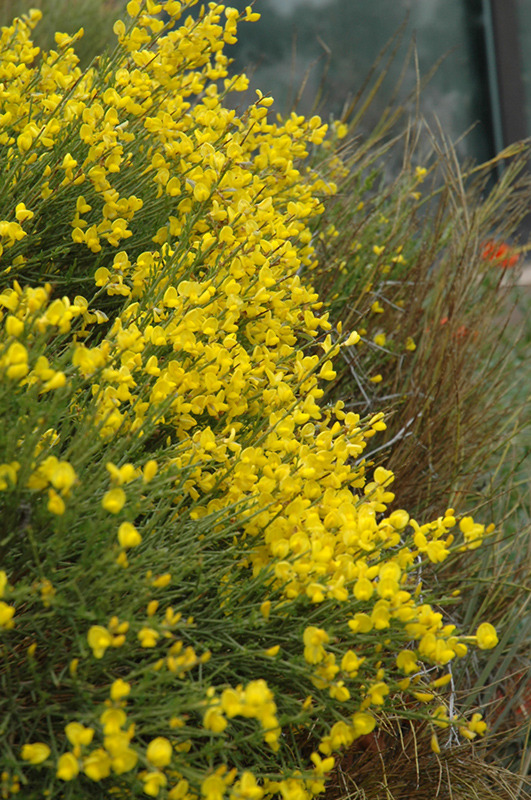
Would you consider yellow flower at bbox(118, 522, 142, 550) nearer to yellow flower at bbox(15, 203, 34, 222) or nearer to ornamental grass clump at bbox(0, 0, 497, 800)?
ornamental grass clump at bbox(0, 0, 497, 800)

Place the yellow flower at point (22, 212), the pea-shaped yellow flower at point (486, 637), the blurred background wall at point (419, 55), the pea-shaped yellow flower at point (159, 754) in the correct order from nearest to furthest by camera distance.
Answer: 1. the pea-shaped yellow flower at point (159, 754)
2. the pea-shaped yellow flower at point (486, 637)
3. the yellow flower at point (22, 212)
4. the blurred background wall at point (419, 55)

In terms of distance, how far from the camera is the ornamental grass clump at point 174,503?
614 millimetres

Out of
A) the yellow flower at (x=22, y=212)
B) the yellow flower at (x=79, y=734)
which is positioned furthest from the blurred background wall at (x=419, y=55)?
the yellow flower at (x=79, y=734)

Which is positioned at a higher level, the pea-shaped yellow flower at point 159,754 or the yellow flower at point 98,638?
the yellow flower at point 98,638

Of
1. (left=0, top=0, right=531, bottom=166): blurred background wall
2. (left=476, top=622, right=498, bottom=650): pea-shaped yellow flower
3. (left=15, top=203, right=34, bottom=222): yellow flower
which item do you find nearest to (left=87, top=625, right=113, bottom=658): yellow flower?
(left=476, top=622, right=498, bottom=650): pea-shaped yellow flower

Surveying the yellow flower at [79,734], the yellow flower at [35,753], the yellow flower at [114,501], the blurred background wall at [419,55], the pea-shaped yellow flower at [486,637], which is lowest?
the yellow flower at [35,753]

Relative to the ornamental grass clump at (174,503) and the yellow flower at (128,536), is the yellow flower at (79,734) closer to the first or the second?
the ornamental grass clump at (174,503)

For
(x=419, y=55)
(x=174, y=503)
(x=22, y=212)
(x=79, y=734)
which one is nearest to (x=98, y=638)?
(x=79, y=734)

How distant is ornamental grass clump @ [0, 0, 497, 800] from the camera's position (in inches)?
24.2

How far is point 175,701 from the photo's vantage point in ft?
1.97

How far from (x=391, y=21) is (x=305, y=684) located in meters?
4.21

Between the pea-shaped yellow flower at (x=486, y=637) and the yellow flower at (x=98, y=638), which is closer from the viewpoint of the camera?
the yellow flower at (x=98, y=638)

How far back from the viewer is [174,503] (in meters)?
0.92

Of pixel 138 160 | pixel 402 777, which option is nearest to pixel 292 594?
pixel 402 777
